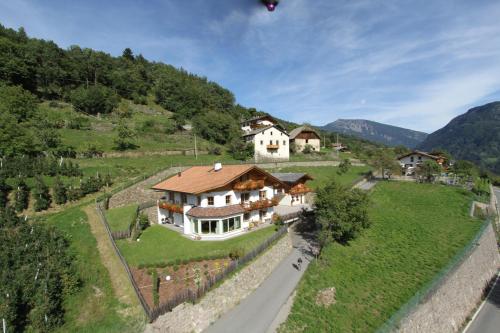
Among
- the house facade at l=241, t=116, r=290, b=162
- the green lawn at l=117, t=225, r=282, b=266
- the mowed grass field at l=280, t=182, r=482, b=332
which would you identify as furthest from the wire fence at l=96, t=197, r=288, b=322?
the house facade at l=241, t=116, r=290, b=162

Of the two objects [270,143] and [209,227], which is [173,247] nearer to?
[209,227]

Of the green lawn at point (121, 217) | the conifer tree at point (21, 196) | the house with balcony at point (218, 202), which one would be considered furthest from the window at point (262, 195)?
the conifer tree at point (21, 196)

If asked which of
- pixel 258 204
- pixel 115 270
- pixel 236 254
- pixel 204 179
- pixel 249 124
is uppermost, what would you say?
Answer: pixel 249 124

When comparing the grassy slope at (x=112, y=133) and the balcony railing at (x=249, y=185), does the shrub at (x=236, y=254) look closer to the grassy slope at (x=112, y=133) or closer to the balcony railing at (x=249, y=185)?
the balcony railing at (x=249, y=185)

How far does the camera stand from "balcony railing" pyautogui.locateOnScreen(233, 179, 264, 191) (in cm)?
3184

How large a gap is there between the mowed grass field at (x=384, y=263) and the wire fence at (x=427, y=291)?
3.35 feet

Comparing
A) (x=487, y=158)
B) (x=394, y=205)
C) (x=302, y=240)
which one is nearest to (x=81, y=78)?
(x=302, y=240)

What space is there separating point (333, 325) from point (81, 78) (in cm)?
11026

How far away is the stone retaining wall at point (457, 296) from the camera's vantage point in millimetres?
20500

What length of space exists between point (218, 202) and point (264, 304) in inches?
525

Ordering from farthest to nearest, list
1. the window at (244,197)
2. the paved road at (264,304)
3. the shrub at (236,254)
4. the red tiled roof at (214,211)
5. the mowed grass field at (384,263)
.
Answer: the window at (244,197)
the red tiled roof at (214,211)
the shrub at (236,254)
the mowed grass field at (384,263)
the paved road at (264,304)

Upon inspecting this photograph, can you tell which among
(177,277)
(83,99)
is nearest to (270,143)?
(177,277)

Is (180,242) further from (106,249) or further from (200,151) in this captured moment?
(200,151)

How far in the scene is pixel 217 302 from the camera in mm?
19438
